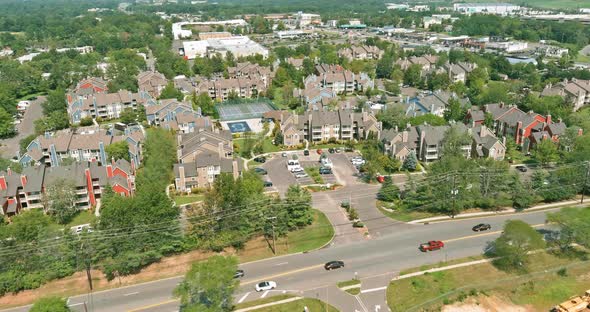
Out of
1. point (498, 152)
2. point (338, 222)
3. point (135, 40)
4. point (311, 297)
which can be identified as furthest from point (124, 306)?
point (135, 40)

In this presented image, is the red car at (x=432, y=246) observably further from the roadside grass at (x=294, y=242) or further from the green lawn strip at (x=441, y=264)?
the roadside grass at (x=294, y=242)

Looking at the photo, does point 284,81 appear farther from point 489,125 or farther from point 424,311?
point 424,311

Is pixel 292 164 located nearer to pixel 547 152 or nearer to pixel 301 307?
pixel 301 307

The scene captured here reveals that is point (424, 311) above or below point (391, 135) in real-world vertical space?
below

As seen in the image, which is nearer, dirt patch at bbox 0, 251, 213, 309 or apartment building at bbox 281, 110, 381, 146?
dirt patch at bbox 0, 251, 213, 309

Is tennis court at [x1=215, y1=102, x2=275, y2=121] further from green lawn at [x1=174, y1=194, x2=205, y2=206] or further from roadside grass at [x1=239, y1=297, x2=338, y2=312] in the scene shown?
roadside grass at [x1=239, y1=297, x2=338, y2=312]

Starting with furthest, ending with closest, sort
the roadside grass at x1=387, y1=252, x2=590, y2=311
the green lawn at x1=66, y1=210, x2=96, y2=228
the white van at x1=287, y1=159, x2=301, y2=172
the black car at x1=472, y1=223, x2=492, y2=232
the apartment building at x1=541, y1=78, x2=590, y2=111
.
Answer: the apartment building at x1=541, y1=78, x2=590, y2=111 < the white van at x1=287, y1=159, x2=301, y2=172 < the green lawn at x1=66, y1=210, x2=96, y2=228 < the black car at x1=472, y1=223, x2=492, y2=232 < the roadside grass at x1=387, y1=252, x2=590, y2=311

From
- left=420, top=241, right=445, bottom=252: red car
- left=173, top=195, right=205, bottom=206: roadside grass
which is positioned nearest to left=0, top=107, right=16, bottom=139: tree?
left=173, top=195, right=205, bottom=206: roadside grass
